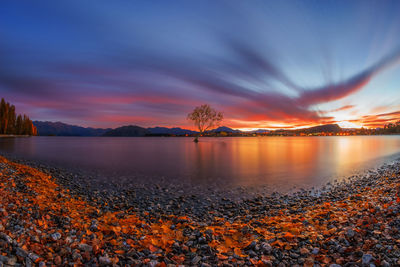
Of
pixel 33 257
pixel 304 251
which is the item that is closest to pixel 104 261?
pixel 33 257

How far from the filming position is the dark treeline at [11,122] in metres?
115

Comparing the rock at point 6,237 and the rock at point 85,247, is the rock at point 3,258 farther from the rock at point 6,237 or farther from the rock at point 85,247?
the rock at point 85,247

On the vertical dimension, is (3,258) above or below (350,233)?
above

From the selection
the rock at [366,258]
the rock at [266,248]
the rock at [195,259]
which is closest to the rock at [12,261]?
the rock at [195,259]

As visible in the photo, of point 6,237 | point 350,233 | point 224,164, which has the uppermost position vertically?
point 6,237

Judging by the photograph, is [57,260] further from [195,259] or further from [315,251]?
[315,251]

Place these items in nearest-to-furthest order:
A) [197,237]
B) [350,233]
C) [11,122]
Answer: [350,233] → [197,237] → [11,122]

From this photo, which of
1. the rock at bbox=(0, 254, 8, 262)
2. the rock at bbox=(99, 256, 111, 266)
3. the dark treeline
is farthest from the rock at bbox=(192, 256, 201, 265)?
the dark treeline

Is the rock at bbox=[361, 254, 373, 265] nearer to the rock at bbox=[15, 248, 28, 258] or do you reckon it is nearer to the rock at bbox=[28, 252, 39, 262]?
the rock at bbox=[28, 252, 39, 262]

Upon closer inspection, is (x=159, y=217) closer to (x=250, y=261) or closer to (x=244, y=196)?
(x=250, y=261)

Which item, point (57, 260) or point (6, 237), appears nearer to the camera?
point (57, 260)

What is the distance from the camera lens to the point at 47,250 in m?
4.22

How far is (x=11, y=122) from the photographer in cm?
12562

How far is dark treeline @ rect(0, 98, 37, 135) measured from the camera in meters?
115
